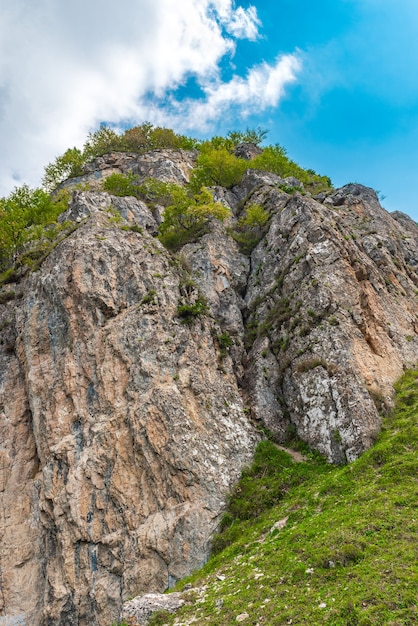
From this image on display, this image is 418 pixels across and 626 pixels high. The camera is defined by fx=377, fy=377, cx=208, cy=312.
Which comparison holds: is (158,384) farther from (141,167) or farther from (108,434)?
(141,167)

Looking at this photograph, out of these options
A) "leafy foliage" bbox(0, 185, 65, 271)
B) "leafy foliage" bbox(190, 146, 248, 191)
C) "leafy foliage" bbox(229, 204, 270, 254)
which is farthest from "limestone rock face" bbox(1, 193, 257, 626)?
"leafy foliage" bbox(190, 146, 248, 191)

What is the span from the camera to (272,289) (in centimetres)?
2994

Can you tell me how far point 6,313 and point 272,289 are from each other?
21.8 metres

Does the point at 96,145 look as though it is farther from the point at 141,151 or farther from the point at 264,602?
the point at 264,602

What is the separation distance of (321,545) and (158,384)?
12272mm

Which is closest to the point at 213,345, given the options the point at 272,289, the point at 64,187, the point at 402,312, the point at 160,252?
the point at 272,289

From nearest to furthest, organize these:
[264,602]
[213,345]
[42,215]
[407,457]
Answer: [264,602], [407,457], [213,345], [42,215]

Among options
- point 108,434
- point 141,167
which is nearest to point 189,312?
point 108,434

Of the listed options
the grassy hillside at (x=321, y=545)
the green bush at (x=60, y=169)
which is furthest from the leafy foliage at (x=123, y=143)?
the grassy hillside at (x=321, y=545)

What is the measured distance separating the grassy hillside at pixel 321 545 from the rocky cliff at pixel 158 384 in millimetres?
1413

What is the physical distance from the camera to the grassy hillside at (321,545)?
33.5ft

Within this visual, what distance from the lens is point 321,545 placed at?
1305cm

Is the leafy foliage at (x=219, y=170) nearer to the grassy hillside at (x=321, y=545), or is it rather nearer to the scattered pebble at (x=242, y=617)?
the grassy hillside at (x=321, y=545)

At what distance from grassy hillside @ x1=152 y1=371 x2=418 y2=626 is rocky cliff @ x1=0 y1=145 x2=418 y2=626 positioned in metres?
1.41
